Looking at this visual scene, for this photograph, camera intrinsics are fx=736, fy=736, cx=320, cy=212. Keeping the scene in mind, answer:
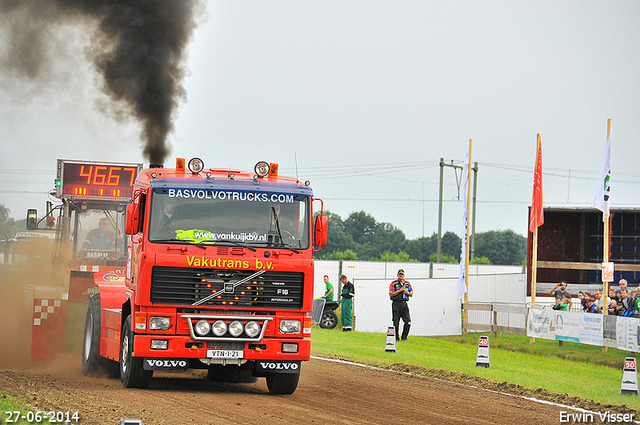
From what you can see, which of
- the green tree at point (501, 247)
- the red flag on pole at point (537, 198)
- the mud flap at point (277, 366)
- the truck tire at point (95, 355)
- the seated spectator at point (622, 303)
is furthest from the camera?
the green tree at point (501, 247)

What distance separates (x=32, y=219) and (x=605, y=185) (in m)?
14.6

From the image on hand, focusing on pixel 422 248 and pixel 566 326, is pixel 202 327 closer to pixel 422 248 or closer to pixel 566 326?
pixel 566 326

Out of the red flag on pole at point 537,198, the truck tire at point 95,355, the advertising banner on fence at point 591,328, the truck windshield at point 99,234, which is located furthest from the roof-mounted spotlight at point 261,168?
the red flag on pole at point 537,198

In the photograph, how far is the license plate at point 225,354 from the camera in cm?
971

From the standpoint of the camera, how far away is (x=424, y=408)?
971cm

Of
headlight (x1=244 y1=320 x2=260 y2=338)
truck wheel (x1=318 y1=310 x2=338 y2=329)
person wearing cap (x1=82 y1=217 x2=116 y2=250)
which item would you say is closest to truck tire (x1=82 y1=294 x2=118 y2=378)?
person wearing cap (x1=82 y1=217 x2=116 y2=250)

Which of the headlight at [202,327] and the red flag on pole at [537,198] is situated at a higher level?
the red flag on pole at [537,198]

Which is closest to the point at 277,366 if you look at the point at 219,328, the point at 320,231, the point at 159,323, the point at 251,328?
the point at 251,328

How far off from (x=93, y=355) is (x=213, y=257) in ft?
12.3

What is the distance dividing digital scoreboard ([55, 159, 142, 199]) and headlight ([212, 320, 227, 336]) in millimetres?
5510

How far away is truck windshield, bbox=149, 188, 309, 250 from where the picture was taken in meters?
9.74

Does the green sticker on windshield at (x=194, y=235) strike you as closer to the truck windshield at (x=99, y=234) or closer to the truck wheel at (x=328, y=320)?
the truck windshield at (x=99, y=234)

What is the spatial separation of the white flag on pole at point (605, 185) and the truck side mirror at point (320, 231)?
12.2 meters

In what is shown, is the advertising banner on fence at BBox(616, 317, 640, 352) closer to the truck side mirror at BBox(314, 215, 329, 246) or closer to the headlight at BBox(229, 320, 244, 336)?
the truck side mirror at BBox(314, 215, 329, 246)
